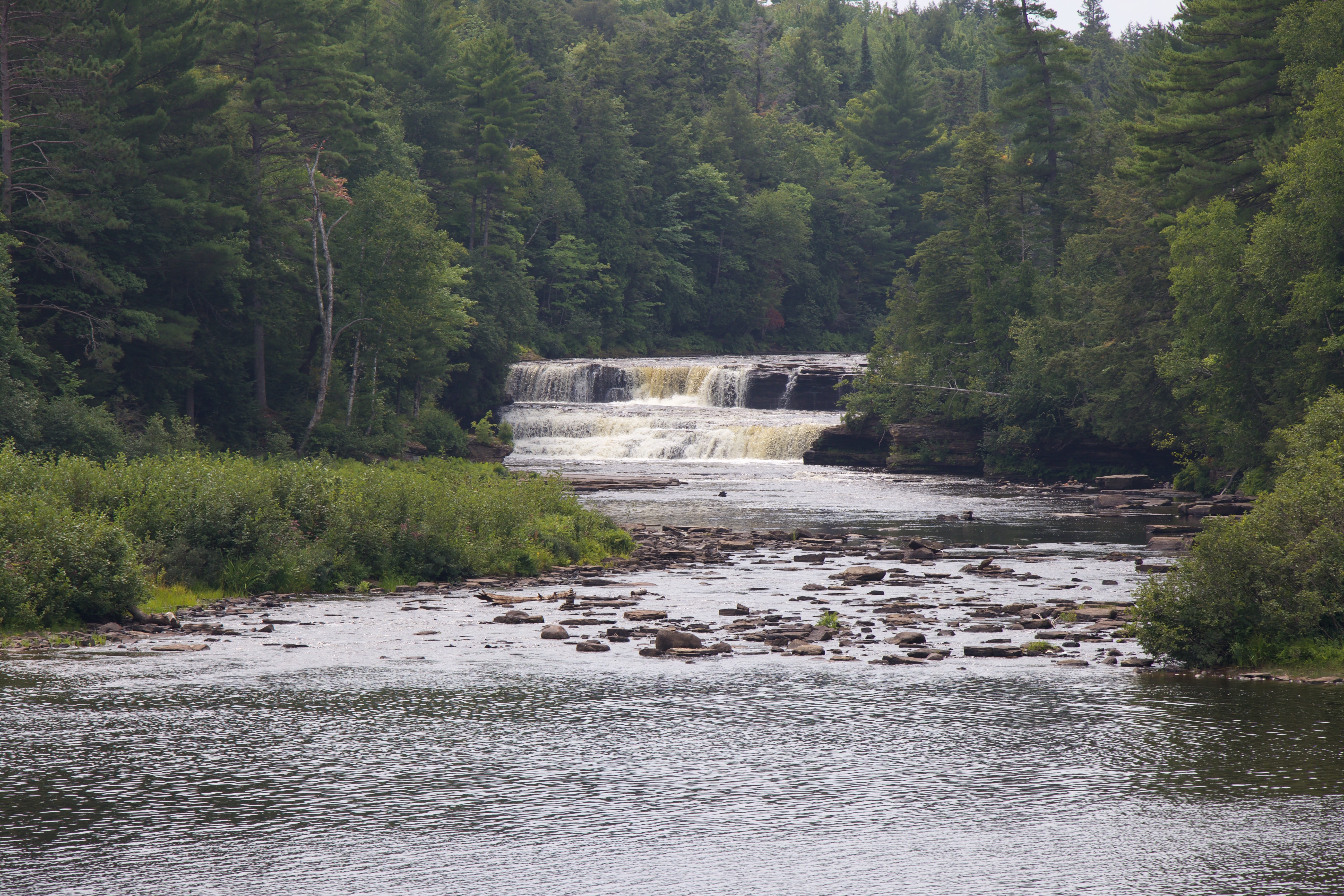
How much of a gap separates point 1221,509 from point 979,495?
1256cm

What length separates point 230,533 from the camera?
26.0 m

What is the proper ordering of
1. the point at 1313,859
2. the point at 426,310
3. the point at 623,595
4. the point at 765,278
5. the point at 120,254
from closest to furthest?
the point at 1313,859 < the point at 623,595 < the point at 120,254 < the point at 426,310 < the point at 765,278

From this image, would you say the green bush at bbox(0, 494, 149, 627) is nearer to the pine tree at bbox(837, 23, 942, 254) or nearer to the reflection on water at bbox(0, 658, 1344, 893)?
the reflection on water at bbox(0, 658, 1344, 893)

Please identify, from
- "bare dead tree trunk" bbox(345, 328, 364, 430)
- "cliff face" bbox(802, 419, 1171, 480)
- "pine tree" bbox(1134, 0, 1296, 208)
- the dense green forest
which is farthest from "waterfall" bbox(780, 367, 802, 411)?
"pine tree" bbox(1134, 0, 1296, 208)

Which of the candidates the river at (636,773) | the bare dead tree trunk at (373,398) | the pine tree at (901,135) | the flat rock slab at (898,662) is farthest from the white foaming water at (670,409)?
the pine tree at (901,135)

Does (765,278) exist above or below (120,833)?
above

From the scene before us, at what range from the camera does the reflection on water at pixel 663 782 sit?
10.8m

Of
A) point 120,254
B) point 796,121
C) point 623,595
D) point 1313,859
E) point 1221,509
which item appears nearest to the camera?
point 1313,859

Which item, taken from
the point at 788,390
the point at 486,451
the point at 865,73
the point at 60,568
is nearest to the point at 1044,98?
the point at 788,390

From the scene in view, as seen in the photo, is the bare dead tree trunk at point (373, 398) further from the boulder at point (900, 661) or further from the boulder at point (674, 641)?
the boulder at point (900, 661)

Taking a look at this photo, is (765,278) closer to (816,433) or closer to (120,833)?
(816,433)

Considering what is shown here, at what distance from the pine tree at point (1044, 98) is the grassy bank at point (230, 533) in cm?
4640

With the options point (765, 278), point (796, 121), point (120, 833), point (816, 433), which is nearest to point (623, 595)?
point (120, 833)

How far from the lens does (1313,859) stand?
10930 mm
